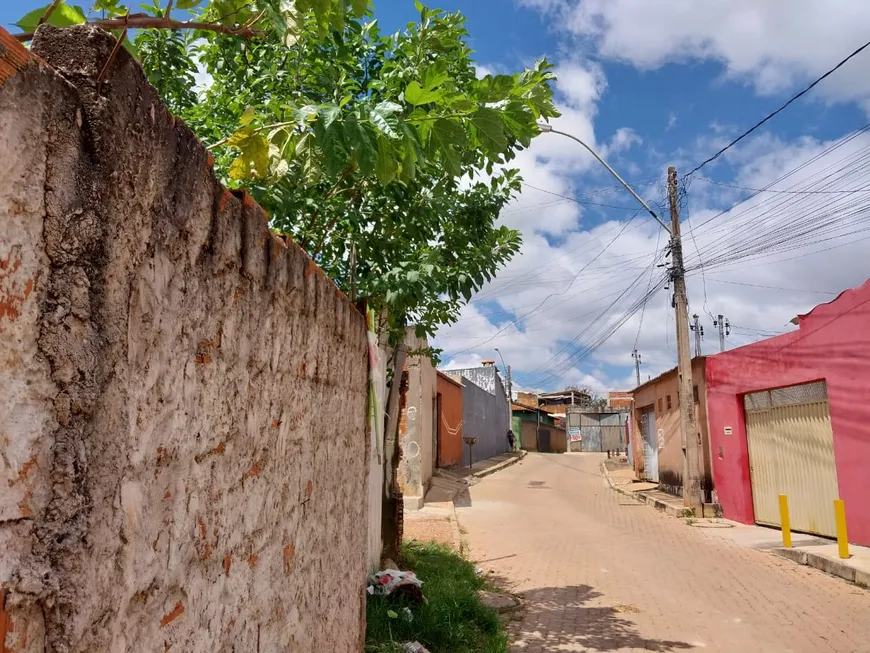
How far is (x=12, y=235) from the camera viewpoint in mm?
1070

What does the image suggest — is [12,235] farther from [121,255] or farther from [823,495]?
[823,495]

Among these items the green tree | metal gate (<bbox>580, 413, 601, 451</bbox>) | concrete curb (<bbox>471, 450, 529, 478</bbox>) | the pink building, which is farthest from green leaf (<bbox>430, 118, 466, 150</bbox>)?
metal gate (<bbox>580, 413, 601, 451</bbox>)

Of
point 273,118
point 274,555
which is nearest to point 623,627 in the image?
point 274,555

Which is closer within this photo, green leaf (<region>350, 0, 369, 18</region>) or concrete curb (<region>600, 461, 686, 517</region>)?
green leaf (<region>350, 0, 369, 18</region>)

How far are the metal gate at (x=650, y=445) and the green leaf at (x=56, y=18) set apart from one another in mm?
19017

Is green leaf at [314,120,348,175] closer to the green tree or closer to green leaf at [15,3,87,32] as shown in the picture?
the green tree

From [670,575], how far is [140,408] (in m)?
7.82

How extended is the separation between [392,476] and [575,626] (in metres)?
2.38

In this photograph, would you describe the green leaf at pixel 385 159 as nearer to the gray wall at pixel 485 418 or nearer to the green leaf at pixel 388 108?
the green leaf at pixel 388 108

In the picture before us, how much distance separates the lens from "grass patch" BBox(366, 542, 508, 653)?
16.2 feet

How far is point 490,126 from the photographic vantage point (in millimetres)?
2277

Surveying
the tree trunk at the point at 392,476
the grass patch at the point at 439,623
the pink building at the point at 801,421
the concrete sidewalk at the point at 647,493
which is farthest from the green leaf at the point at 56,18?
the concrete sidewalk at the point at 647,493

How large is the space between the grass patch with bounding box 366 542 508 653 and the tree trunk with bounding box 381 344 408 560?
0.65 metres

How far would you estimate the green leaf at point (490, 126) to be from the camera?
2260 mm
